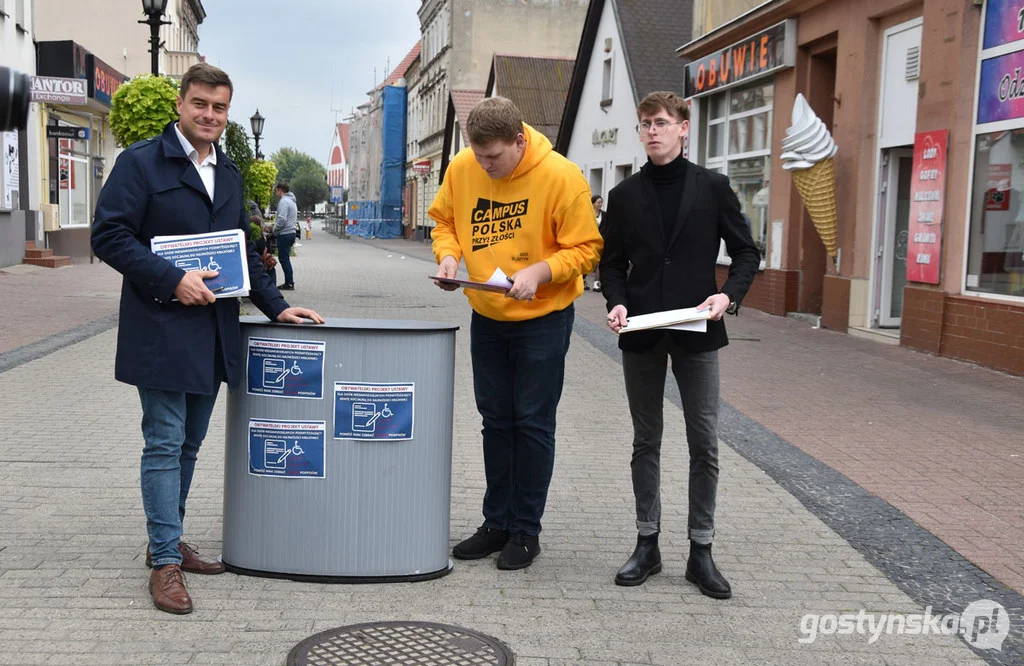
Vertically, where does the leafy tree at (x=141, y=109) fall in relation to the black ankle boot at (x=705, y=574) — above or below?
above

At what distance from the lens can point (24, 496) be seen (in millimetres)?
5617

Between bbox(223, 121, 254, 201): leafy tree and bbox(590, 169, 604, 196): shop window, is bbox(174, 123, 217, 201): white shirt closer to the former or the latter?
bbox(223, 121, 254, 201): leafy tree

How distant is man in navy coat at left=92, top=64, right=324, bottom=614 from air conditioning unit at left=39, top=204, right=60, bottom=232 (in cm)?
2233

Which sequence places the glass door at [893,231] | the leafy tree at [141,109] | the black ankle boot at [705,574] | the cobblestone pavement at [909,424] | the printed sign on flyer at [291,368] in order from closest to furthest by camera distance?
the printed sign on flyer at [291,368] → the black ankle boot at [705,574] → the cobblestone pavement at [909,424] → the leafy tree at [141,109] → the glass door at [893,231]

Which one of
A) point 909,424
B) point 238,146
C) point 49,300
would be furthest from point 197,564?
point 49,300

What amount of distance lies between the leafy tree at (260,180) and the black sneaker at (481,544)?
11429 millimetres

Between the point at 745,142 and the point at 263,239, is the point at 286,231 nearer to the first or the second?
the point at 263,239

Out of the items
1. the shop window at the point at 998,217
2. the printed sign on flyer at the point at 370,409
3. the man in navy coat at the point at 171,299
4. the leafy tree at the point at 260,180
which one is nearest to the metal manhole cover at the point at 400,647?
the man in navy coat at the point at 171,299

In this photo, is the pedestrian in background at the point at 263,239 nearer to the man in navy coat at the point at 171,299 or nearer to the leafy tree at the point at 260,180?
the leafy tree at the point at 260,180

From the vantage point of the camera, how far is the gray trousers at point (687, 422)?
14.7ft

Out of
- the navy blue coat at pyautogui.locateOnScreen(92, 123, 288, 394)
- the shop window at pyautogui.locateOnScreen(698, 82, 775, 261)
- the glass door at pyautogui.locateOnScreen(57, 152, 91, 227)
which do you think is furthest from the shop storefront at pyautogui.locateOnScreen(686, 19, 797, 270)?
the glass door at pyautogui.locateOnScreen(57, 152, 91, 227)

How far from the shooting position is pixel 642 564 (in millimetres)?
4562

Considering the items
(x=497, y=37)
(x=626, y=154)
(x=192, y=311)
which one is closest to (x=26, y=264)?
(x=626, y=154)

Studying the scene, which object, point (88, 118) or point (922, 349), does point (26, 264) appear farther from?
point (922, 349)
